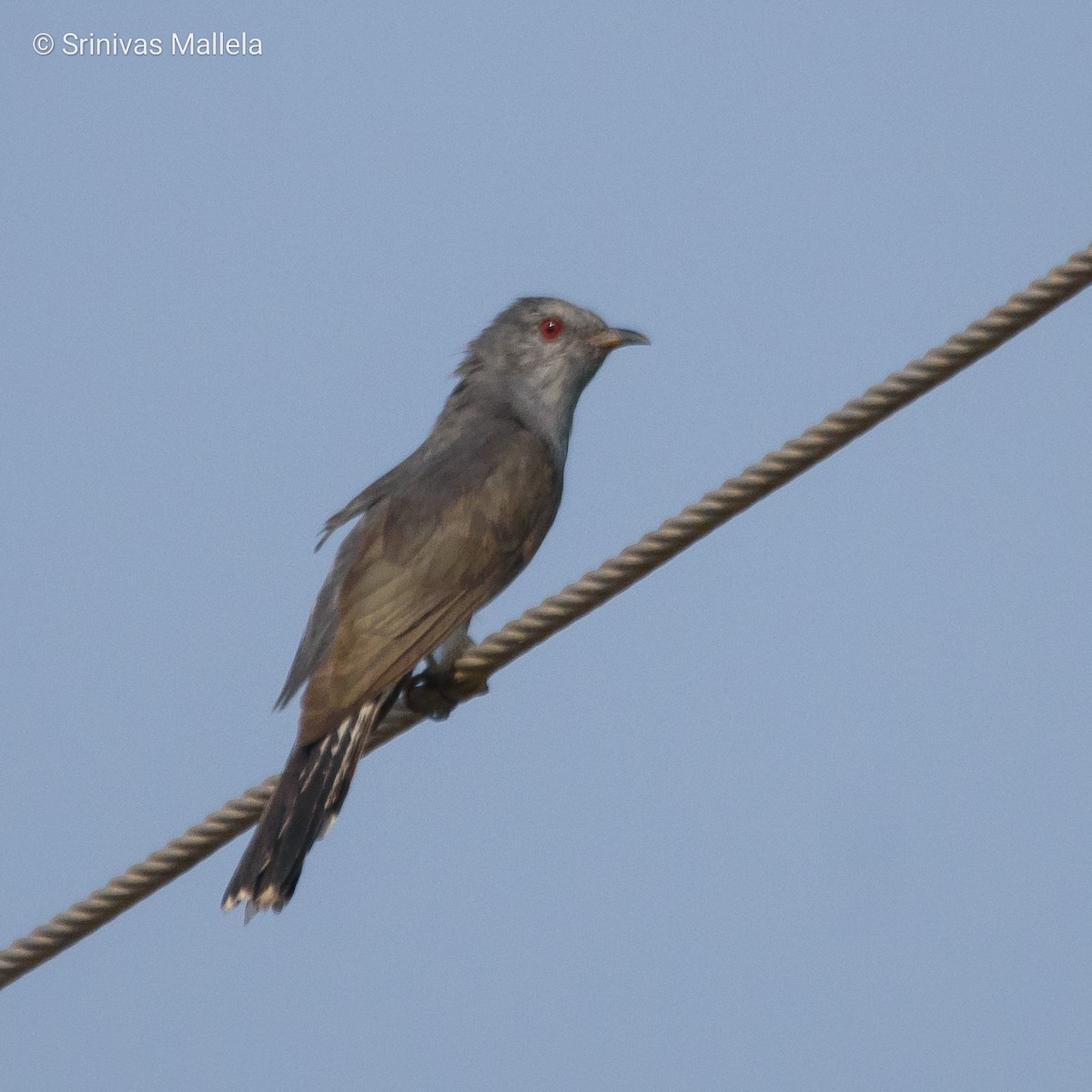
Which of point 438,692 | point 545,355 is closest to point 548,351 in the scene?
point 545,355

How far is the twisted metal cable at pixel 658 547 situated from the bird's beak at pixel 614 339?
295 centimetres

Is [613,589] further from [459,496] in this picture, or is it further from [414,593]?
[459,496]

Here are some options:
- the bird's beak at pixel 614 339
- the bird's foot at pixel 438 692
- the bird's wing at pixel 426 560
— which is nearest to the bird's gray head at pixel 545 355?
the bird's beak at pixel 614 339

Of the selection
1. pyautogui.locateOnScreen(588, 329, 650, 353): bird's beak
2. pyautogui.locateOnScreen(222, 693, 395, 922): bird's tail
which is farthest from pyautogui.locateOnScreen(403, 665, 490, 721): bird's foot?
pyautogui.locateOnScreen(588, 329, 650, 353): bird's beak

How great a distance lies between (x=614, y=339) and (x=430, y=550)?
194cm

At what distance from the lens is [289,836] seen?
5191 millimetres

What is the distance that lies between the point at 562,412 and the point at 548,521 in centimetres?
90

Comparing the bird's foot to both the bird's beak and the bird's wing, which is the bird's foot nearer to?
the bird's wing

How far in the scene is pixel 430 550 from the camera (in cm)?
621

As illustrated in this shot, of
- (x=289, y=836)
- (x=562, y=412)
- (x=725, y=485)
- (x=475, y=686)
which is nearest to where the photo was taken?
(x=725, y=485)

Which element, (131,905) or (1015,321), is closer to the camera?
(1015,321)

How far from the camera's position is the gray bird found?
17.3 feet

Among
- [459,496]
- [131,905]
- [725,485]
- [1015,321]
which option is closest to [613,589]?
[725,485]

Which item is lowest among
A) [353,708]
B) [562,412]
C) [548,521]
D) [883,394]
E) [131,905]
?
[131,905]
